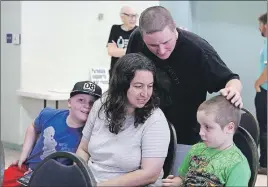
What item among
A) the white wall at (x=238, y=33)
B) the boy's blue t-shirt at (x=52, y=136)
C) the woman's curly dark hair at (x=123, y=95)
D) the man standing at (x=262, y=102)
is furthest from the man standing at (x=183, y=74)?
the white wall at (x=238, y=33)

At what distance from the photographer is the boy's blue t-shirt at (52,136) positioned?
1930 mm

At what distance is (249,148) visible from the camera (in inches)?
63.4

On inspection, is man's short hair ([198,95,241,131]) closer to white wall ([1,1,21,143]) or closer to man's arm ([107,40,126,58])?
man's arm ([107,40,126,58])

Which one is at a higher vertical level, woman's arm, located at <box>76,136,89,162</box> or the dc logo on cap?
the dc logo on cap

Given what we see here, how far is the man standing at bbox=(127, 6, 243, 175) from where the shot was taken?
1730mm

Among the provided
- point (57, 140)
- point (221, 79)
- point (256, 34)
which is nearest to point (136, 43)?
point (221, 79)

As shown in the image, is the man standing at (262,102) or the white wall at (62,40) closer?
the man standing at (262,102)

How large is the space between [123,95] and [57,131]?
48cm

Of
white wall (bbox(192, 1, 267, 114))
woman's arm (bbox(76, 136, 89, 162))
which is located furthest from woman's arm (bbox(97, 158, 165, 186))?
white wall (bbox(192, 1, 267, 114))

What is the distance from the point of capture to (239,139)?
1654 mm

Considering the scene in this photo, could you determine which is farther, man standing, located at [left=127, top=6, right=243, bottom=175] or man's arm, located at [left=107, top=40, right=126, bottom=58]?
man's arm, located at [left=107, top=40, right=126, bottom=58]

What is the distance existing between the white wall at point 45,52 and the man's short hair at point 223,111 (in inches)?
115

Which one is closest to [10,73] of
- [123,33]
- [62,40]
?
[62,40]

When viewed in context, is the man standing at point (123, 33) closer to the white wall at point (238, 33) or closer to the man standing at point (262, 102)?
the man standing at point (262, 102)
